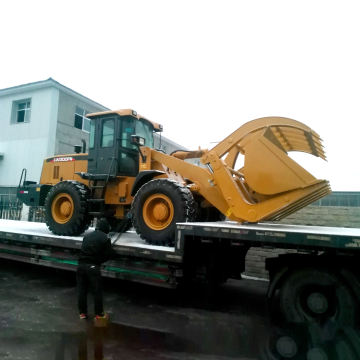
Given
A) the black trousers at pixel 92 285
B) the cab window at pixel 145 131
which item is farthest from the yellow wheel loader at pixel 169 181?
the black trousers at pixel 92 285

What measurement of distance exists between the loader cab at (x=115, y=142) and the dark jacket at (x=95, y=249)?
229 cm

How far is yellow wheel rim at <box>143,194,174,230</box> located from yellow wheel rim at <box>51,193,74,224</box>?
1.97 meters

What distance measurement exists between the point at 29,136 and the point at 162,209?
1483 cm

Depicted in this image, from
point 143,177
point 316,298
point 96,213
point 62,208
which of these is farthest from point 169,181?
point 316,298

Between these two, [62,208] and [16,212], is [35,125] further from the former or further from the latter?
[62,208]

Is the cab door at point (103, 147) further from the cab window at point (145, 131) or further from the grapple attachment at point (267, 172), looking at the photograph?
the grapple attachment at point (267, 172)

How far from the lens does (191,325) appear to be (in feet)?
15.4

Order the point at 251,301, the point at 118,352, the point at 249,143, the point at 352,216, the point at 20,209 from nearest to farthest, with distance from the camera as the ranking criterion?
the point at 118,352, the point at 249,143, the point at 251,301, the point at 352,216, the point at 20,209

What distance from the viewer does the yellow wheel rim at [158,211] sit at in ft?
19.0

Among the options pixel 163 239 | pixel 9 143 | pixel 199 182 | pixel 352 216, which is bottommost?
pixel 163 239

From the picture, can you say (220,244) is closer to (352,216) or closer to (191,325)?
(191,325)

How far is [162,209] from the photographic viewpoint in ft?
19.1

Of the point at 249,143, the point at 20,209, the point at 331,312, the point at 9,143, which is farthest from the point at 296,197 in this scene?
the point at 9,143

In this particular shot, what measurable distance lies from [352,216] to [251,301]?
3.29m
